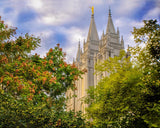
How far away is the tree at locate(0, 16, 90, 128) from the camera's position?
744 cm

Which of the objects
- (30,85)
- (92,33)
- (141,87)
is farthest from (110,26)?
(30,85)

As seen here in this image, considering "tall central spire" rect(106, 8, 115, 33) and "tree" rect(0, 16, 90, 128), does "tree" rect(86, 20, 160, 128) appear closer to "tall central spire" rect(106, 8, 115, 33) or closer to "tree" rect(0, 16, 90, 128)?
"tree" rect(0, 16, 90, 128)

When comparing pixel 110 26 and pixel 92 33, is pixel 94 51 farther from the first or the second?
pixel 110 26

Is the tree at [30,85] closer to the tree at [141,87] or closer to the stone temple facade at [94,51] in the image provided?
the tree at [141,87]

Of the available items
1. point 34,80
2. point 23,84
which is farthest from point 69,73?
Result: point 23,84

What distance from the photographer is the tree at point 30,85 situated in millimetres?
7441

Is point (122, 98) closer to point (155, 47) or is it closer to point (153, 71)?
point (153, 71)

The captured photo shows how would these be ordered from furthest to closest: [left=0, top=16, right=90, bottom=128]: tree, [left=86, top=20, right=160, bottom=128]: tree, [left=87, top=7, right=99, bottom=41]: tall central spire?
[left=87, top=7, right=99, bottom=41]: tall central spire → [left=86, top=20, right=160, bottom=128]: tree → [left=0, top=16, right=90, bottom=128]: tree

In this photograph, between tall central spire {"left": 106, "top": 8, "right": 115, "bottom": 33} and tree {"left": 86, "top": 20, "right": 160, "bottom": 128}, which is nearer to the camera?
tree {"left": 86, "top": 20, "right": 160, "bottom": 128}

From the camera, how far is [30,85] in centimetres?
898

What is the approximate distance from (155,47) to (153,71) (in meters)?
1.23

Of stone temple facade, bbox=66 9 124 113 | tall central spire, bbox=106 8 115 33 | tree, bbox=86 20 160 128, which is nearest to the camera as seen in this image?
tree, bbox=86 20 160 128

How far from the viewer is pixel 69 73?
438 inches

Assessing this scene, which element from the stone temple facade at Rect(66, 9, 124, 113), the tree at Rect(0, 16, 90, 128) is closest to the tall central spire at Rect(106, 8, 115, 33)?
the stone temple facade at Rect(66, 9, 124, 113)
